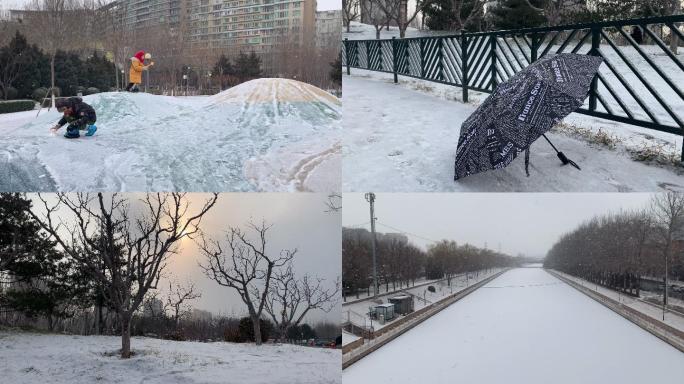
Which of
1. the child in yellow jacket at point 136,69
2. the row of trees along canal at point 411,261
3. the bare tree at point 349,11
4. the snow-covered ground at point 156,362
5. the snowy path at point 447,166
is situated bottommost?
the snow-covered ground at point 156,362

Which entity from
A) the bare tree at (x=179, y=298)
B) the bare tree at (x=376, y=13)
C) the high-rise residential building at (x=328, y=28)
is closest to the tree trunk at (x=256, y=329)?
the bare tree at (x=179, y=298)

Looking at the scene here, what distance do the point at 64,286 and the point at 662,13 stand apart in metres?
4.48

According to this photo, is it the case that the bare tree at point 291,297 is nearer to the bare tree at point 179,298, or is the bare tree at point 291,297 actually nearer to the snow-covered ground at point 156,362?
the snow-covered ground at point 156,362

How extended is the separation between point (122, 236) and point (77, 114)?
37.3 inches

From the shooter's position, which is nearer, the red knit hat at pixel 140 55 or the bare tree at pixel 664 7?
the bare tree at pixel 664 7

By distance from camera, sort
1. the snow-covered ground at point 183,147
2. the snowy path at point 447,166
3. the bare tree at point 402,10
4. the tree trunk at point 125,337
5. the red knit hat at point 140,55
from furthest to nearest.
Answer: the bare tree at point 402,10 → the red knit hat at point 140,55 → the tree trunk at point 125,337 → the snow-covered ground at point 183,147 → the snowy path at point 447,166

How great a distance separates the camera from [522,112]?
2699 mm

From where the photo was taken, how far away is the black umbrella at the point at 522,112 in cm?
269

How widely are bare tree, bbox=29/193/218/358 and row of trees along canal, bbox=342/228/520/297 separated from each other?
1.26 m

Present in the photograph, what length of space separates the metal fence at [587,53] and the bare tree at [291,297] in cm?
211

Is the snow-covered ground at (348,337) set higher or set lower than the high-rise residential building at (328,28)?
lower

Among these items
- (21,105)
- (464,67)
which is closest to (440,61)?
(464,67)

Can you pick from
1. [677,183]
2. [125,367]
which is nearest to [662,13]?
[677,183]

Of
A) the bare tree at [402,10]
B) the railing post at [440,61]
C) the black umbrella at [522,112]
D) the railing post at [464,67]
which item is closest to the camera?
the black umbrella at [522,112]
